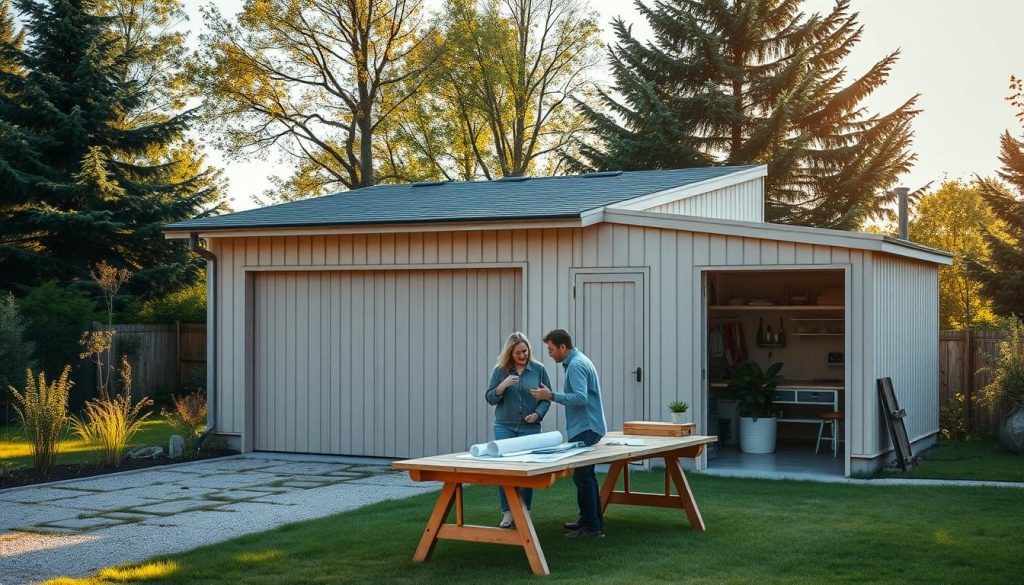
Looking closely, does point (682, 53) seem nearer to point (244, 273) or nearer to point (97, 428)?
point (244, 273)

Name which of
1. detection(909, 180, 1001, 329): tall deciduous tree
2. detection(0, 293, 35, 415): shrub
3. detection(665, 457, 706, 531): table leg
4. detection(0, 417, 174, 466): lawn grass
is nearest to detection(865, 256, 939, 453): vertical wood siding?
detection(665, 457, 706, 531): table leg

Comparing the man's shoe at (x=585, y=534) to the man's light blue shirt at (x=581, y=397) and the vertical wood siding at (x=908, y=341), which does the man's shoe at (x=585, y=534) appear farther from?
the vertical wood siding at (x=908, y=341)

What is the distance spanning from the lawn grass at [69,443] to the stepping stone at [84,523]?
3.50 metres

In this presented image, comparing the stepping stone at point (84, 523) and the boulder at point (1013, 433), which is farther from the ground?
the boulder at point (1013, 433)

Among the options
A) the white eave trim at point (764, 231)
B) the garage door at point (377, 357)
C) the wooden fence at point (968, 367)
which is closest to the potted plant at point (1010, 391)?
the wooden fence at point (968, 367)

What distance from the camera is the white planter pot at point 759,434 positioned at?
13906 millimetres

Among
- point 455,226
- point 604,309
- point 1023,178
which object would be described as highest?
point 1023,178

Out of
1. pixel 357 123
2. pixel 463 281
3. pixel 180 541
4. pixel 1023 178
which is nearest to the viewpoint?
pixel 180 541

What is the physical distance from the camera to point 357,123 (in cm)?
3381

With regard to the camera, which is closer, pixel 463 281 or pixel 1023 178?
pixel 463 281

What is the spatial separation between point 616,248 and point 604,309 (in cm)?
69

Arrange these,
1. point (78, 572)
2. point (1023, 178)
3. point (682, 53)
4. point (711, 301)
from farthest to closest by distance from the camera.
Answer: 1. point (682, 53)
2. point (1023, 178)
3. point (711, 301)
4. point (78, 572)

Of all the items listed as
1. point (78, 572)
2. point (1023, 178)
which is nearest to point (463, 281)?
point (78, 572)

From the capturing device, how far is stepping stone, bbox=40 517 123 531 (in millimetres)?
9195
